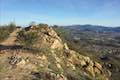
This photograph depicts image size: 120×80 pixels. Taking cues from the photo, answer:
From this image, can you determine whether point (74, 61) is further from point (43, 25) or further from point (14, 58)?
point (14, 58)

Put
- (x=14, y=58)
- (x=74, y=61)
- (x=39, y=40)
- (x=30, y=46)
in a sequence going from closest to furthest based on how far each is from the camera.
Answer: (x=14, y=58) < (x=30, y=46) < (x=39, y=40) < (x=74, y=61)

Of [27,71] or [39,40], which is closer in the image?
[27,71]

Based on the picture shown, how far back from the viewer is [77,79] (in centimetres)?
1514

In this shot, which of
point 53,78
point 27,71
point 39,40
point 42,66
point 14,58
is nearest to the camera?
point 53,78

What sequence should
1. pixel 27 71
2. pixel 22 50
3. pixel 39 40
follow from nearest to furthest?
pixel 27 71
pixel 22 50
pixel 39 40

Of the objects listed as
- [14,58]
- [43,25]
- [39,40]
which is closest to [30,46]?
[39,40]

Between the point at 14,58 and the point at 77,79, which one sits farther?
the point at 14,58

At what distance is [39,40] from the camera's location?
2483 centimetres

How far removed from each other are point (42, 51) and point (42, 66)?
3960 mm

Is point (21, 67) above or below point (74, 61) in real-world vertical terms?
above

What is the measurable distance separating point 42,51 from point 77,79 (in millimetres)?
5585

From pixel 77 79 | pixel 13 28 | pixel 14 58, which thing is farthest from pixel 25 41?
pixel 13 28

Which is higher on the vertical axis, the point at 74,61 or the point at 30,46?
the point at 30,46

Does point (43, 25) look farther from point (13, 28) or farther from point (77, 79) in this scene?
point (77, 79)
